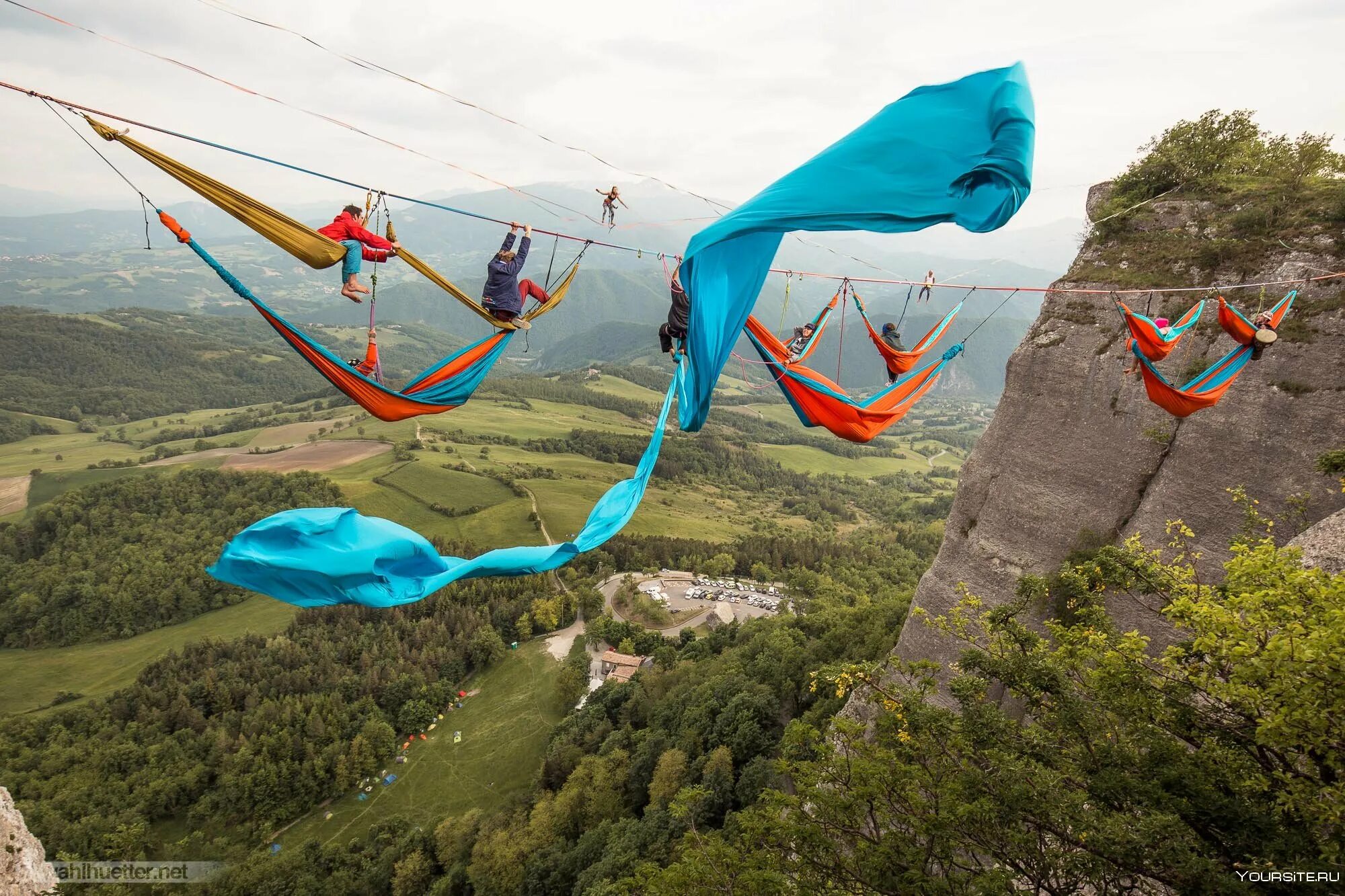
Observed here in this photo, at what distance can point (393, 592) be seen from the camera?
7.03 meters

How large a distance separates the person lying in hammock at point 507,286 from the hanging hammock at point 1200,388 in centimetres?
1101

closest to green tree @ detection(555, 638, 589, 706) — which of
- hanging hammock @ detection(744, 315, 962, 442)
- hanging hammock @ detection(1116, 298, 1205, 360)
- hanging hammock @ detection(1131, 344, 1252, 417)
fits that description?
hanging hammock @ detection(744, 315, 962, 442)

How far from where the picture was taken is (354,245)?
743cm

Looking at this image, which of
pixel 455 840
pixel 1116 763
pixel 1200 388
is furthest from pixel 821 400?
pixel 455 840

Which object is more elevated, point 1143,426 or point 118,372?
point 1143,426

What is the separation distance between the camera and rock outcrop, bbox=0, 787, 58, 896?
16.8 meters

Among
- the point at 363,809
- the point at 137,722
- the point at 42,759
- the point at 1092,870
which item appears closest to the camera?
the point at 1092,870

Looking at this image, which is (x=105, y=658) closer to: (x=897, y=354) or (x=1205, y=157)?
(x=897, y=354)

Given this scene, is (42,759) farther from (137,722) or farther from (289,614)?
(289,614)

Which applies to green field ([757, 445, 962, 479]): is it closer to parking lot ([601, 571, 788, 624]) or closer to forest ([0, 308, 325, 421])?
parking lot ([601, 571, 788, 624])

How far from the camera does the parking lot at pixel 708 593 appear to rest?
60.2m

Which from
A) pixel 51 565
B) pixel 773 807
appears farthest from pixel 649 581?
pixel 51 565

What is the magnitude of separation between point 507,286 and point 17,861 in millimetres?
24135

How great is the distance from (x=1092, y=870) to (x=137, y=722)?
227 feet
